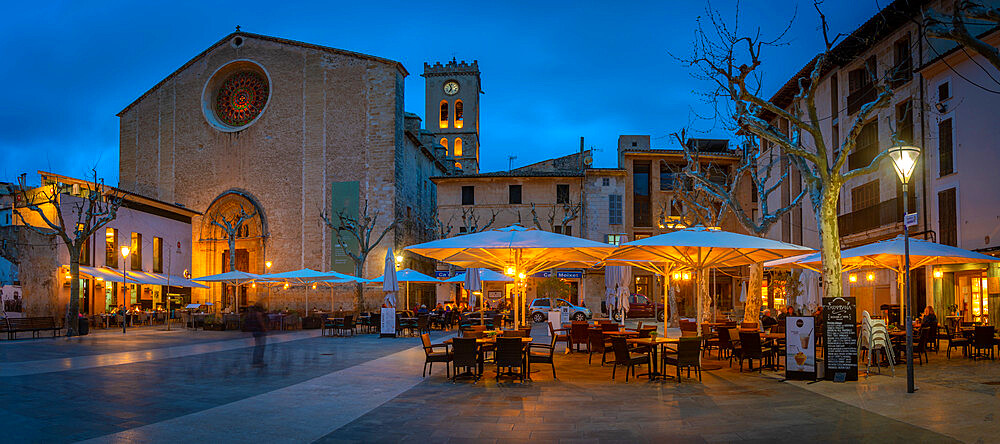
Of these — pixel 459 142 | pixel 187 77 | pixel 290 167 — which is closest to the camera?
pixel 290 167

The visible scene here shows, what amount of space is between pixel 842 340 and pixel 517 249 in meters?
6.06

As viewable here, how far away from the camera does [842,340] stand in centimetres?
1091

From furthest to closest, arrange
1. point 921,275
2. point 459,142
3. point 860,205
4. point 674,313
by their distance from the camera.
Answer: point 459,142
point 674,313
point 860,205
point 921,275

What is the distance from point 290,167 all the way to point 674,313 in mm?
23569

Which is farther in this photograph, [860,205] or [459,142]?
[459,142]

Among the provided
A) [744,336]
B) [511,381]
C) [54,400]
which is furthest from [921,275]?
[54,400]

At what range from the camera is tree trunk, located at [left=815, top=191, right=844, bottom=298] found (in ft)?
40.4

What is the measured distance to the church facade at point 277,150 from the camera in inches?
1564

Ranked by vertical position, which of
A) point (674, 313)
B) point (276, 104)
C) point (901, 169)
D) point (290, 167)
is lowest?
point (674, 313)

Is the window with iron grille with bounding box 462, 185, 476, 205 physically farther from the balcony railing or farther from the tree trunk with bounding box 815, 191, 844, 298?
the tree trunk with bounding box 815, 191, 844, 298

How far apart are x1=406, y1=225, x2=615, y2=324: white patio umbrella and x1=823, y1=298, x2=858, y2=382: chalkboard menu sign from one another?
4.19 m

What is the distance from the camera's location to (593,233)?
44406mm

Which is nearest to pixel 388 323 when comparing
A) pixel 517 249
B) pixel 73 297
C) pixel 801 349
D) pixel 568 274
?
pixel 517 249

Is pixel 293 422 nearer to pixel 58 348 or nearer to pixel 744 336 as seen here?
pixel 744 336
